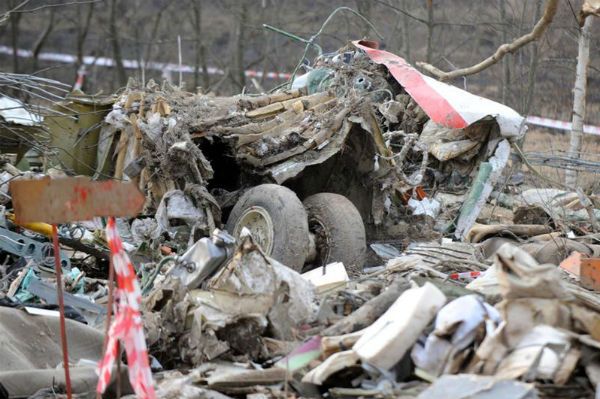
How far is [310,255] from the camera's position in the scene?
8281 mm


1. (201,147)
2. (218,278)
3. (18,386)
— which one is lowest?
(18,386)

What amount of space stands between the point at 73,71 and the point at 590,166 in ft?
72.9

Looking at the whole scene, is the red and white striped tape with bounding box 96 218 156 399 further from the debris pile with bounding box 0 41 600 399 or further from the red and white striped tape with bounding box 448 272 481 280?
the red and white striped tape with bounding box 448 272 481 280

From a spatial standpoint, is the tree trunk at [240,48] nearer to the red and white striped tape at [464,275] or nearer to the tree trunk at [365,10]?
the tree trunk at [365,10]

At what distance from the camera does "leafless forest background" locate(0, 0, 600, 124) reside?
62.2 ft

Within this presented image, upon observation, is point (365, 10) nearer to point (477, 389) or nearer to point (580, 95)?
point (580, 95)

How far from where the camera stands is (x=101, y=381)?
4379mm

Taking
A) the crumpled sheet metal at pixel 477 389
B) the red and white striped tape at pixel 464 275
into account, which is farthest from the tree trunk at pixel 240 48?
the crumpled sheet metal at pixel 477 389

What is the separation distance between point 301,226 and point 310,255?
14.3 inches

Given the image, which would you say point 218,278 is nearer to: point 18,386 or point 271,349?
point 271,349

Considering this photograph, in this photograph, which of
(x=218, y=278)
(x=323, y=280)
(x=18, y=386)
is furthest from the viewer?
(x=323, y=280)

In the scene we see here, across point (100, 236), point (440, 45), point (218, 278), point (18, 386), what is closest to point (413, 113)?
point (100, 236)

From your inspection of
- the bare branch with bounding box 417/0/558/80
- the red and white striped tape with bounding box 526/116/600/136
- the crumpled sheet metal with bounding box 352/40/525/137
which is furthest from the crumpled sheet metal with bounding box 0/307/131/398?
the red and white striped tape with bounding box 526/116/600/136

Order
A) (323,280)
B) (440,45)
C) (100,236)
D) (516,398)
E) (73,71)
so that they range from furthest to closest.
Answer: (73,71)
(440,45)
(100,236)
(323,280)
(516,398)
